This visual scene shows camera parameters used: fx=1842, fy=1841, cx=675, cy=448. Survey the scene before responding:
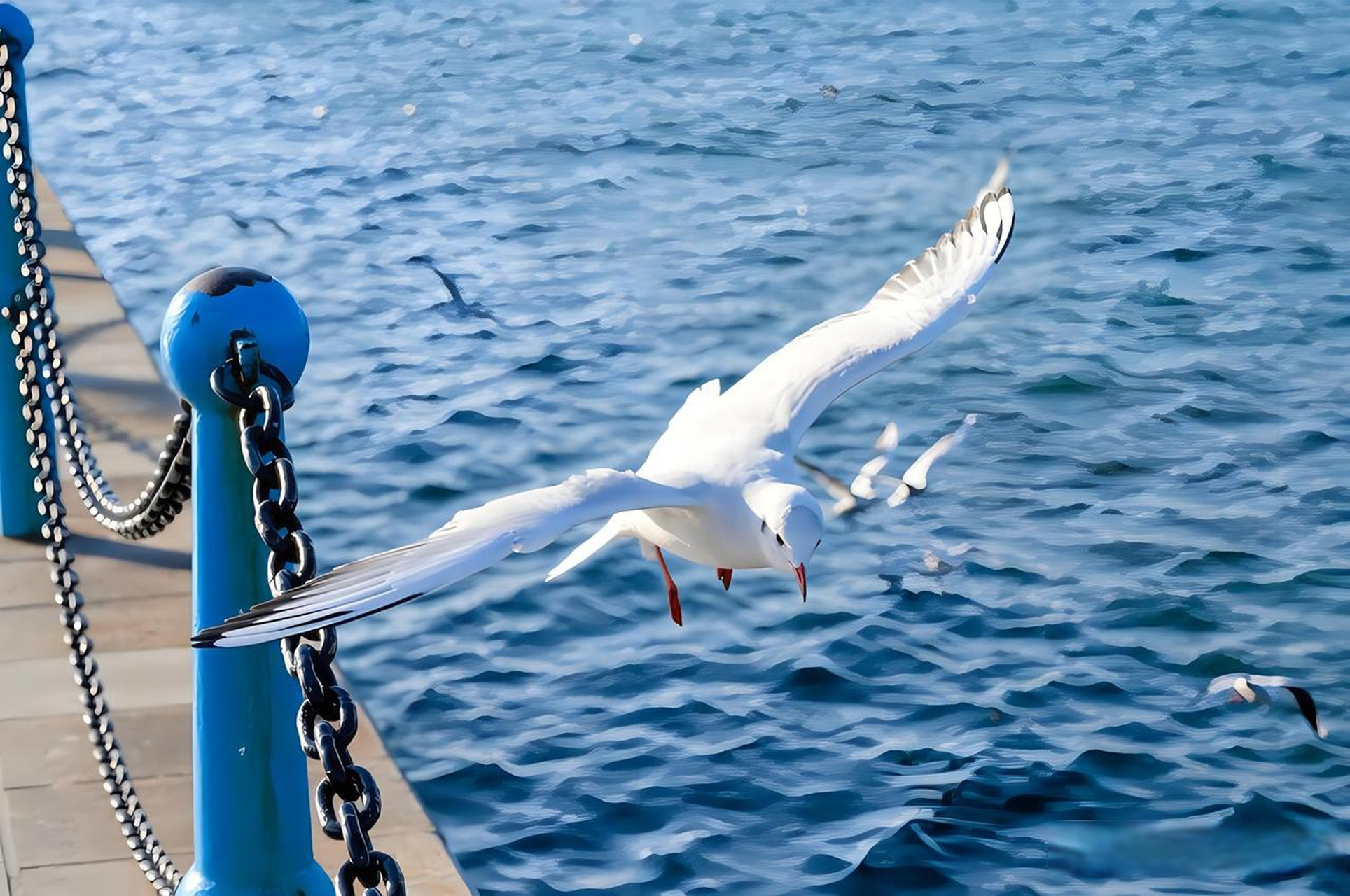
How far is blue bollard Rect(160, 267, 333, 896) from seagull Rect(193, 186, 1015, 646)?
0.17 meters

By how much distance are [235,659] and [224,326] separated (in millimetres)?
546

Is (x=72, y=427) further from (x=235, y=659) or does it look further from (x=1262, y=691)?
(x=1262, y=691)

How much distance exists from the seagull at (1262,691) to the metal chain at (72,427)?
3508 millimetres

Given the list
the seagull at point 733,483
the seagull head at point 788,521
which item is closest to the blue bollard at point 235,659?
the seagull at point 733,483

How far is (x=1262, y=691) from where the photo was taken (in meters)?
6.10

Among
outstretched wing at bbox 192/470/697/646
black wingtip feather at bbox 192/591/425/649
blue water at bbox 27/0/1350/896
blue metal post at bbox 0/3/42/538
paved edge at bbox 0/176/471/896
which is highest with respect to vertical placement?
black wingtip feather at bbox 192/591/425/649

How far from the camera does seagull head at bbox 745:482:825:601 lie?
4.35m

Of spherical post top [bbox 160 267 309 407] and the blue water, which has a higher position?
spherical post top [bbox 160 267 309 407]

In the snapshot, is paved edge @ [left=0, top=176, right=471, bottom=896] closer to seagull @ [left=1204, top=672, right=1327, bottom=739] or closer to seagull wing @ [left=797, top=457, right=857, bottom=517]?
seagull wing @ [left=797, top=457, right=857, bottom=517]

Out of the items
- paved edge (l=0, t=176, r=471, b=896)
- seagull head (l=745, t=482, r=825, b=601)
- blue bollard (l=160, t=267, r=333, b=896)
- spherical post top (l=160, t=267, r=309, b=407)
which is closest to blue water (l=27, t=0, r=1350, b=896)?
paved edge (l=0, t=176, r=471, b=896)

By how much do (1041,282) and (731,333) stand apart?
207 cm

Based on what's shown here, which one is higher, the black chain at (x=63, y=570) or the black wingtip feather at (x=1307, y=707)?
the black chain at (x=63, y=570)

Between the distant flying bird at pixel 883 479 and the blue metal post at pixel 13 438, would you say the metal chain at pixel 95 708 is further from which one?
the distant flying bird at pixel 883 479

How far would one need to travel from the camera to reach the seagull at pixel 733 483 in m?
3.49
